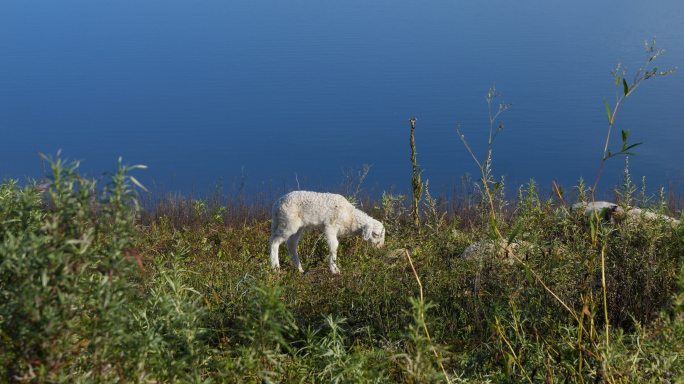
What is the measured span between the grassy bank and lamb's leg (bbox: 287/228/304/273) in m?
0.28

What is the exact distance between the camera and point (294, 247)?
27.3 ft

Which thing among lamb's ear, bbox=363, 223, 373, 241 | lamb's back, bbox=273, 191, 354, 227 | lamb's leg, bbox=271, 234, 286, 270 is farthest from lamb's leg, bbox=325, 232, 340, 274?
lamb's leg, bbox=271, 234, 286, 270

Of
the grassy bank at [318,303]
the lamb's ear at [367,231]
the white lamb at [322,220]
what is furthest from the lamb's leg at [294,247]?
the lamb's ear at [367,231]

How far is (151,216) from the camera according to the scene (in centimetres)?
1136

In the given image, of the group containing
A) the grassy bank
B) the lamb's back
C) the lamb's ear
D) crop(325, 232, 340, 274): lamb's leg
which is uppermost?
the lamb's back

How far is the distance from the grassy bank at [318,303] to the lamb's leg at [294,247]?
28 centimetres

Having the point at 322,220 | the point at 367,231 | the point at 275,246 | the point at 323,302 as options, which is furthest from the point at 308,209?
the point at 323,302

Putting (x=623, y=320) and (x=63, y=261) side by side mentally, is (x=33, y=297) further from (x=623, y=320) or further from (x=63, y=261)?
(x=623, y=320)

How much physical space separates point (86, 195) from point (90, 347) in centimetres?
59

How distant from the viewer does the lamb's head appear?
802cm

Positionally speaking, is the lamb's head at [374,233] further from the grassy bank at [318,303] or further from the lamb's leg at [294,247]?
the lamb's leg at [294,247]

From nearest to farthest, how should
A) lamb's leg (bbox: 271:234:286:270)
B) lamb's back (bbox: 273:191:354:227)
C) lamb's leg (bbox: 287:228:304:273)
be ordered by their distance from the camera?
lamb's back (bbox: 273:191:354:227) < lamb's leg (bbox: 271:234:286:270) < lamb's leg (bbox: 287:228:304:273)

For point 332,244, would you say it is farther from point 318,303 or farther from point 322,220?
point 318,303

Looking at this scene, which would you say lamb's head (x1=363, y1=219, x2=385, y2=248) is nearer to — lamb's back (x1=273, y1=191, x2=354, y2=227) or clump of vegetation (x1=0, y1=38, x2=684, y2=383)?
clump of vegetation (x1=0, y1=38, x2=684, y2=383)
